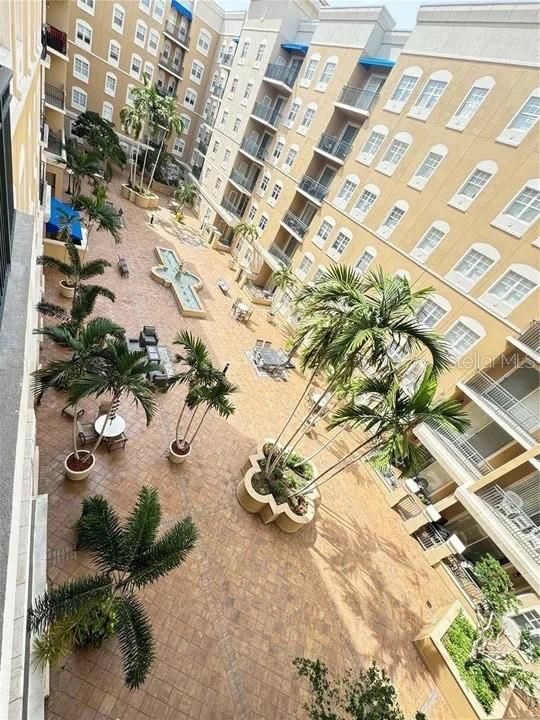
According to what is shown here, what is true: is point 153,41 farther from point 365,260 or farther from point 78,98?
point 365,260

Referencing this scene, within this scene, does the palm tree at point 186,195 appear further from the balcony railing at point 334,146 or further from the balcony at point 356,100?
the balcony at point 356,100

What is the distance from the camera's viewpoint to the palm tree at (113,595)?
496cm

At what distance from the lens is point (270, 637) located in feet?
27.3

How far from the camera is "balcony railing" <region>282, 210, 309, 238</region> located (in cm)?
2267

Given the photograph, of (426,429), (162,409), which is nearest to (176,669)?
(162,409)

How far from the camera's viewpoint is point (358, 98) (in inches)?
752

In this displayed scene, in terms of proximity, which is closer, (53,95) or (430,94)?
(430,94)

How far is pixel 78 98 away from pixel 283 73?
20649 millimetres

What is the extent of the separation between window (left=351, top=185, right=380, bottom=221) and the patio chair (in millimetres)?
16695

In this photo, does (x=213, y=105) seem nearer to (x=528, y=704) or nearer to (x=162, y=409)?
(x=162, y=409)

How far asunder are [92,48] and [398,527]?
43.4 metres

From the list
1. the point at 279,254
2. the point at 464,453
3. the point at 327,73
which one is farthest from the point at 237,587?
the point at 327,73

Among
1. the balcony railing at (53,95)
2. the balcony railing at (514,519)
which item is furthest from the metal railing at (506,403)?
the balcony railing at (53,95)

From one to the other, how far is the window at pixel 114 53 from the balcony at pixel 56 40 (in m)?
17.1
